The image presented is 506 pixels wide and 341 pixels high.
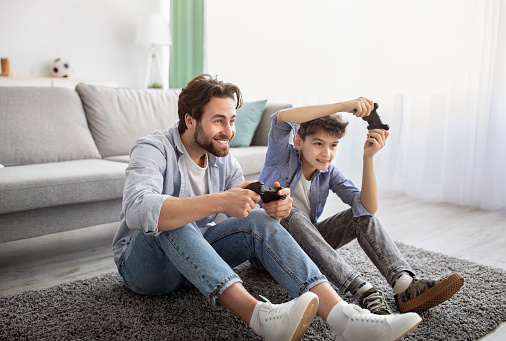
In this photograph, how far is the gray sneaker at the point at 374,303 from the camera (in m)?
1.37

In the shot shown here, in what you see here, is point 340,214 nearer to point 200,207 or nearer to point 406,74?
point 200,207

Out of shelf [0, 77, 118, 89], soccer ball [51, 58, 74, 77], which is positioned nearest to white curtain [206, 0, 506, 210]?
Answer: shelf [0, 77, 118, 89]

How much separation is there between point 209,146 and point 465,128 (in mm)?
2343

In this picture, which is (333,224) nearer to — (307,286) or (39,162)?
(307,286)

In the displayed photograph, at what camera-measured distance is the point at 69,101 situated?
2.85 m

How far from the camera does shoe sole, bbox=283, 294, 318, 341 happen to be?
1153mm

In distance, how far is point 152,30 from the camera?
5074mm

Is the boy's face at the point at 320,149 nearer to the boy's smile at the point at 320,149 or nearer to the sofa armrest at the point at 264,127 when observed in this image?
the boy's smile at the point at 320,149

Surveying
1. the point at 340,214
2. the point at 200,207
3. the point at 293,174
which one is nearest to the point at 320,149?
the point at 293,174

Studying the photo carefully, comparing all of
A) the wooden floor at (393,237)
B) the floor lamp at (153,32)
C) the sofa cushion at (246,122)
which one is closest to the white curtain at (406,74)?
the wooden floor at (393,237)

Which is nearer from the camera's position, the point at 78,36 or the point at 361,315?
the point at 361,315

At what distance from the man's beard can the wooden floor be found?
0.81m

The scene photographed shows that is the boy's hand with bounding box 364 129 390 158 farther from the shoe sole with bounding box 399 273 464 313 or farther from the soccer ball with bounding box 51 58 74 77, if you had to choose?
the soccer ball with bounding box 51 58 74 77

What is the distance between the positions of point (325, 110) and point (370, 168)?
0.83 feet
